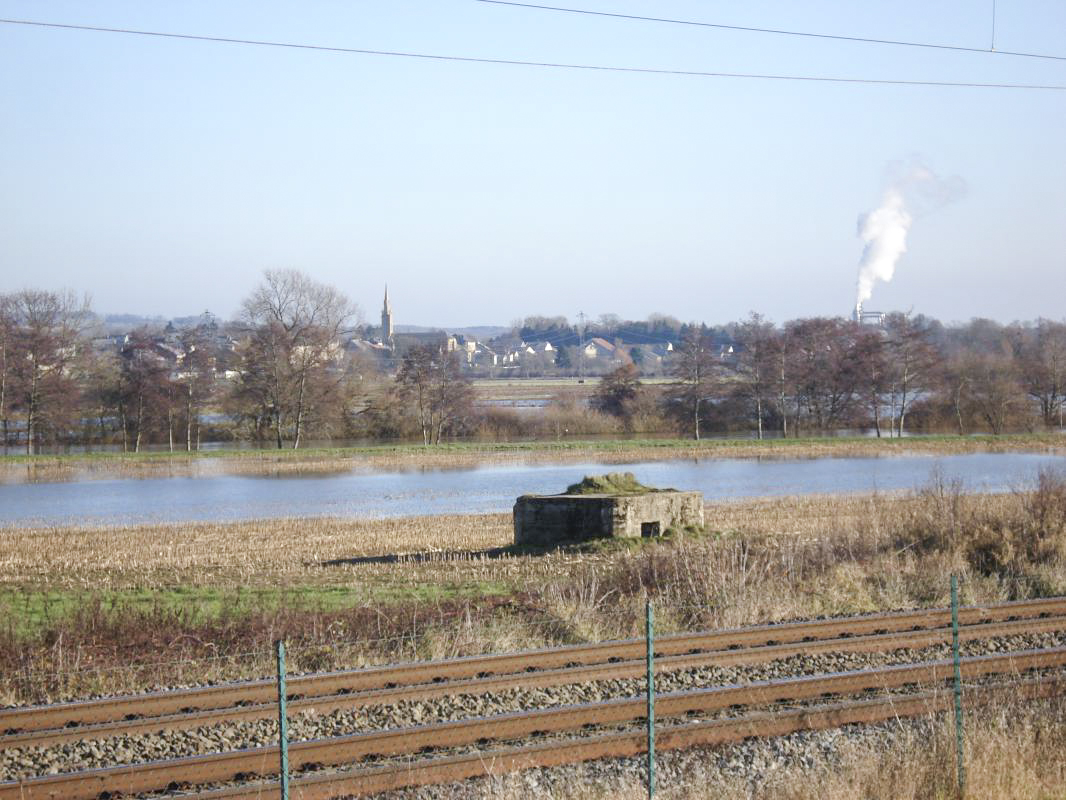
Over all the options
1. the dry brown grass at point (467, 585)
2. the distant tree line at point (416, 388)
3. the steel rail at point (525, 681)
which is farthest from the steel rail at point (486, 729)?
the distant tree line at point (416, 388)

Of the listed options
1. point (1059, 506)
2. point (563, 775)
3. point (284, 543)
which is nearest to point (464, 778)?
point (563, 775)

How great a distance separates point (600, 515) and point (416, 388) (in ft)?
157

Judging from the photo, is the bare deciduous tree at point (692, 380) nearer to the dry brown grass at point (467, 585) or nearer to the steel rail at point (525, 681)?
the dry brown grass at point (467, 585)

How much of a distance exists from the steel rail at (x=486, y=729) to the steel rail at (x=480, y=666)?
1.02 metres

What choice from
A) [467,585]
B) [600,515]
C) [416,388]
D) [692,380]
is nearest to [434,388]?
[416,388]

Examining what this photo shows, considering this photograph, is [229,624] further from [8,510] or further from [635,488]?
[8,510]

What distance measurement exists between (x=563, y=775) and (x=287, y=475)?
44.9 m

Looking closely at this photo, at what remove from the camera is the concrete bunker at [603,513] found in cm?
2328

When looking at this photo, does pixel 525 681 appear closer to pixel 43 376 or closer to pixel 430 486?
pixel 430 486

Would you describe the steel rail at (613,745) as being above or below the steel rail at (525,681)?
below

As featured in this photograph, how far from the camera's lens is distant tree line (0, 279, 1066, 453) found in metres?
66.2

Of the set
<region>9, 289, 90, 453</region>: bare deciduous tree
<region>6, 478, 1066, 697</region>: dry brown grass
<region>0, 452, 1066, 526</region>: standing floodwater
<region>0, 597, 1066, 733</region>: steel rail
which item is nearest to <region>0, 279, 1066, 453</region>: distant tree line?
<region>9, 289, 90, 453</region>: bare deciduous tree

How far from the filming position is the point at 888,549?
19.5 m

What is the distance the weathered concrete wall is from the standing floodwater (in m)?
12.4
